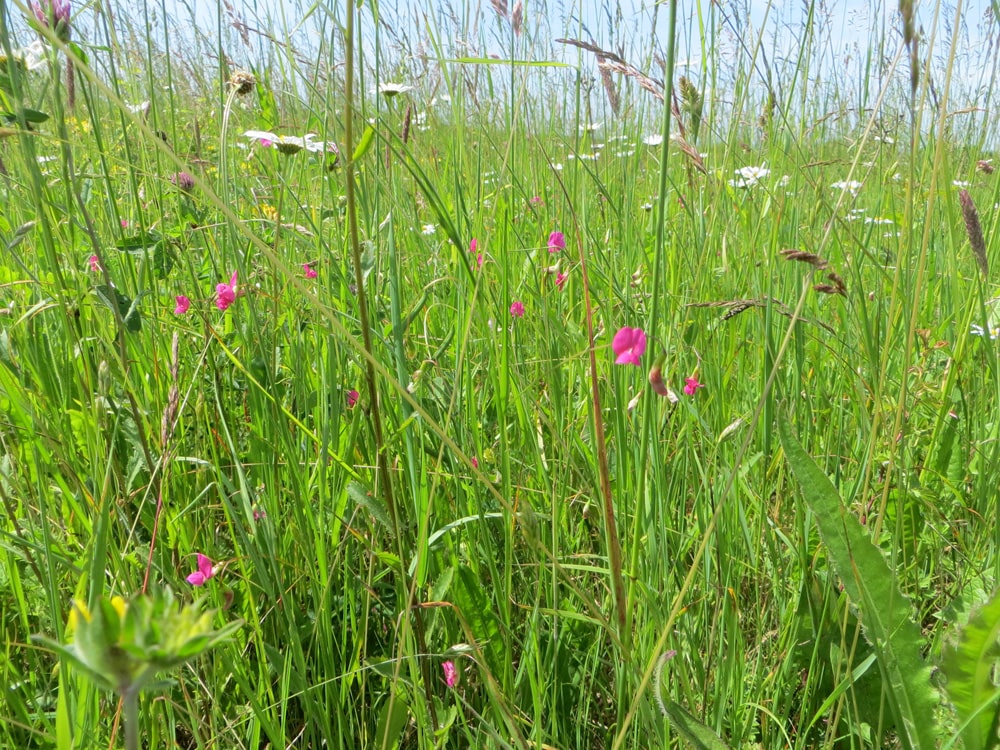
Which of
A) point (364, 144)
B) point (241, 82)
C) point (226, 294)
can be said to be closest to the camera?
point (364, 144)

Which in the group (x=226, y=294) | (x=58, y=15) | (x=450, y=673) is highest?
(x=58, y=15)

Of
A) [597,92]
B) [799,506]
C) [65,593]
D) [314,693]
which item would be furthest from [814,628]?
[597,92]

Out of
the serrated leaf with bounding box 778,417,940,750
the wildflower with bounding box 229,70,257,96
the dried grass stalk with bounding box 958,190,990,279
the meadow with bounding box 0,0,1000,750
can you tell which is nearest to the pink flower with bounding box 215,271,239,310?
the meadow with bounding box 0,0,1000,750

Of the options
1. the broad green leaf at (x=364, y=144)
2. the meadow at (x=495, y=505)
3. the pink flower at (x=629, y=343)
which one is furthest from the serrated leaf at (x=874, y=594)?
the broad green leaf at (x=364, y=144)

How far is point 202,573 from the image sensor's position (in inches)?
30.5

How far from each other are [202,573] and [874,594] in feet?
2.07

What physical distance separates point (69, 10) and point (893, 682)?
1.08 metres

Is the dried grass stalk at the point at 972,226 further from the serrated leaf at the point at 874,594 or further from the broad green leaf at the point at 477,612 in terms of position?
the broad green leaf at the point at 477,612

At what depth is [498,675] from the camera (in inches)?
31.9

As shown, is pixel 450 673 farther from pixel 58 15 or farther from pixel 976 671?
pixel 58 15

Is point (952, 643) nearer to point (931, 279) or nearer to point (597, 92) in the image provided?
point (931, 279)

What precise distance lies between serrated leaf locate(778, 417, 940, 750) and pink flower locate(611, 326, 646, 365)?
0.44 feet

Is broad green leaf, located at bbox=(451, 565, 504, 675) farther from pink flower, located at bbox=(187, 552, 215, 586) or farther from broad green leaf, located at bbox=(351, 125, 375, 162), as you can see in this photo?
broad green leaf, located at bbox=(351, 125, 375, 162)

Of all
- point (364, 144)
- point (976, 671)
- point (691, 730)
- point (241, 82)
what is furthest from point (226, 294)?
point (976, 671)
